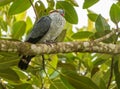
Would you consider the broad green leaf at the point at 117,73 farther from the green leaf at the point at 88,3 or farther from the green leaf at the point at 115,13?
the green leaf at the point at 88,3

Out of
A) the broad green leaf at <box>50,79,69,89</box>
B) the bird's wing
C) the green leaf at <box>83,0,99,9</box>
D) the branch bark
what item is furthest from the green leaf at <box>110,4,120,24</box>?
the broad green leaf at <box>50,79,69,89</box>

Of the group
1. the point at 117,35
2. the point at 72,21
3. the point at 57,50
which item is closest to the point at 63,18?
the point at 72,21

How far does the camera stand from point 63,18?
277 cm

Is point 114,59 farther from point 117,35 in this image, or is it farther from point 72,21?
point 72,21

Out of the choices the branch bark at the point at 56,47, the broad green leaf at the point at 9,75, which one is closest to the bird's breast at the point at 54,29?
the broad green leaf at the point at 9,75

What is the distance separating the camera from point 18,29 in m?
2.80

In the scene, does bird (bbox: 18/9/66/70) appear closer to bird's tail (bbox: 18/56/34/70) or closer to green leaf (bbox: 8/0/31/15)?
bird's tail (bbox: 18/56/34/70)

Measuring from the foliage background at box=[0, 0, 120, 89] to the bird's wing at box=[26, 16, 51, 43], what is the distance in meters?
0.08

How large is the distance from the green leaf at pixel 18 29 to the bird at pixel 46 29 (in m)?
0.23

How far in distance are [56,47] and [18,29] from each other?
0.73 metres

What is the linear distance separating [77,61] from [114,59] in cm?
57

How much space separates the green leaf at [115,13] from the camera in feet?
8.37

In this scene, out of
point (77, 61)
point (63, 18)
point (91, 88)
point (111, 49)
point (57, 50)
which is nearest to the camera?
point (57, 50)

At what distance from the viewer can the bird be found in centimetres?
250
